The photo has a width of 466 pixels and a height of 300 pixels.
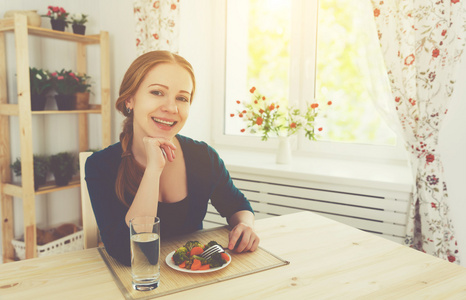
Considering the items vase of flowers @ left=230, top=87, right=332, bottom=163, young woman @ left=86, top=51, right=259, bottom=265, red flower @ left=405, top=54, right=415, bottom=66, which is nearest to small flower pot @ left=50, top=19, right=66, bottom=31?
vase of flowers @ left=230, top=87, right=332, bottom=163

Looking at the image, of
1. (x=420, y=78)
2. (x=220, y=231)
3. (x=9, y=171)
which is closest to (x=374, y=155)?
(x=420, y=78)

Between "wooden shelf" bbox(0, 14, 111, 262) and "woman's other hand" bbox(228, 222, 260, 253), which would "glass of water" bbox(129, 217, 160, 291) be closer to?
"woman's other hand" bbox(228, 222, 260, 253)

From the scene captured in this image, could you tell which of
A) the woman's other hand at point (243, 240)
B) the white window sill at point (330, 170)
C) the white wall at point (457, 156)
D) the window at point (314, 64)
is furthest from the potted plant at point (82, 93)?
the white wall at point (457, 156)

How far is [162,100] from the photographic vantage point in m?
1.13

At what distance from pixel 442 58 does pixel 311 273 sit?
132 centimetres

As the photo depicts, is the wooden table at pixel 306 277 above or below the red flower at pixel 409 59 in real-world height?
below

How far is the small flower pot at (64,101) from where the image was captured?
260 cm

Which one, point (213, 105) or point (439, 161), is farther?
point (213, 105)

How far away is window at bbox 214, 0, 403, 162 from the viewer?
2357 mm

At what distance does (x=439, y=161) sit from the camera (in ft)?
6.07

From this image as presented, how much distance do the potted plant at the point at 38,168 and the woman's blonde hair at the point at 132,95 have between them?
1573 mm

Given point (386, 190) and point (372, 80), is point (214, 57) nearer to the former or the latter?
point (372, 80)

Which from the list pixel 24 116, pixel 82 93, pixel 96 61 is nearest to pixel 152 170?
pixel 24 116

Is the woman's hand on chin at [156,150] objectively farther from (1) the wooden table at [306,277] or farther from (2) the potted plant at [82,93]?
(2) the potted plant at [82,93]
